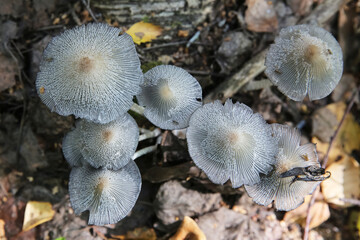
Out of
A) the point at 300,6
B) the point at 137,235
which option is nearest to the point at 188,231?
the point at 137,235

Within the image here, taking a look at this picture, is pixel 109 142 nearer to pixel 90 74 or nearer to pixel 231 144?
pixel 90 74

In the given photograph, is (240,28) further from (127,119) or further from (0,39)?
(0,39)

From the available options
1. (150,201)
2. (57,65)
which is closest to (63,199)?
(150,201)

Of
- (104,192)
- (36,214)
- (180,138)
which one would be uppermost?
(104,192)

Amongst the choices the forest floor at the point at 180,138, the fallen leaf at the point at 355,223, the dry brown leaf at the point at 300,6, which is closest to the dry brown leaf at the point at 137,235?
the forest floor at the point at 180,138

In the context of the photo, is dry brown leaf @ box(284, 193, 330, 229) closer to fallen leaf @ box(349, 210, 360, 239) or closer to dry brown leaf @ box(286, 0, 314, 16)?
fallen leaf @ box(349, 210, 360, 239)

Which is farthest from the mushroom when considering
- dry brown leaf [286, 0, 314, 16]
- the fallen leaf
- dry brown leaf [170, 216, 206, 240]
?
the fallen leaf

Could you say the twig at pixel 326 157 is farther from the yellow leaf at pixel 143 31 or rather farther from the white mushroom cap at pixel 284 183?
the yellow leaf at pixel 143 31
